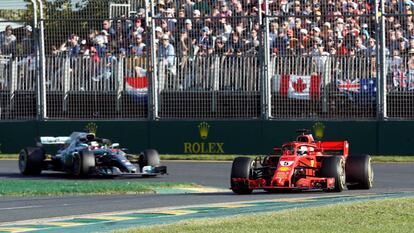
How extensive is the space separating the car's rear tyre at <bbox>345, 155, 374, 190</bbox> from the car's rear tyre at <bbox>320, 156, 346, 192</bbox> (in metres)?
0.50

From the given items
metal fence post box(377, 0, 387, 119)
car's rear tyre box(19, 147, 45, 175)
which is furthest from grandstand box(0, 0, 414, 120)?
car's rear tyre box(19, 147, 45, 175)

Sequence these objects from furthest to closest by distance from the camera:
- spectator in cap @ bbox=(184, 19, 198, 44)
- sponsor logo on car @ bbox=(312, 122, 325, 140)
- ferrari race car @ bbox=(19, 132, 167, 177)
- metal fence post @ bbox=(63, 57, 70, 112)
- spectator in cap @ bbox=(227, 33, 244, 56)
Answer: metal fence post @ bbox=(63, 57, 70, 112)
spectator in cap @ bbox=(184, 19, 198, 44)
spectator in cap @ bbox=(227, 33, 244, 56)
sponsor logo on car @ bbox=(312, 122, 325, 140)
ferrari race car @ bbox=(19, 132, 167, 177)

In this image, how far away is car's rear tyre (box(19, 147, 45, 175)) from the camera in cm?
2414

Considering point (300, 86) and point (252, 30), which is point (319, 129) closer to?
point (300, 86)

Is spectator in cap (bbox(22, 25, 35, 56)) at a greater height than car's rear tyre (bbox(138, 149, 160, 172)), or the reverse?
spectator in cap (bbox(22, 25, 35, 56))

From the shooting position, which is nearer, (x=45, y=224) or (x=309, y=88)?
→ (x=45, y=224)

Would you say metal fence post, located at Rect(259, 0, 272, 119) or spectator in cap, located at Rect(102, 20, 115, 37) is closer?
metal fence post, located at Rect(259, 0, 272, 119)

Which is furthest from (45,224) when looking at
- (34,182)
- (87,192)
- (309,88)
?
(309,88)

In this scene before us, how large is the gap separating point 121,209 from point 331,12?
39.0ft

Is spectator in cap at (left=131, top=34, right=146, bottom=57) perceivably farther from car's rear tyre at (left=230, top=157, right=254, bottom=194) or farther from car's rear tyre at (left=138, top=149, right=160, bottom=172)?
car's rear tyre at (left=230, top=157, right=254, bottom=194)

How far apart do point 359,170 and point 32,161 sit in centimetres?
793

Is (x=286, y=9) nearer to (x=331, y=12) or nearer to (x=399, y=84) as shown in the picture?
(x=331, y=12)

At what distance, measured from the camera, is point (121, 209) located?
16.2m

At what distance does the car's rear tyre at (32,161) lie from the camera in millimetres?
24141
